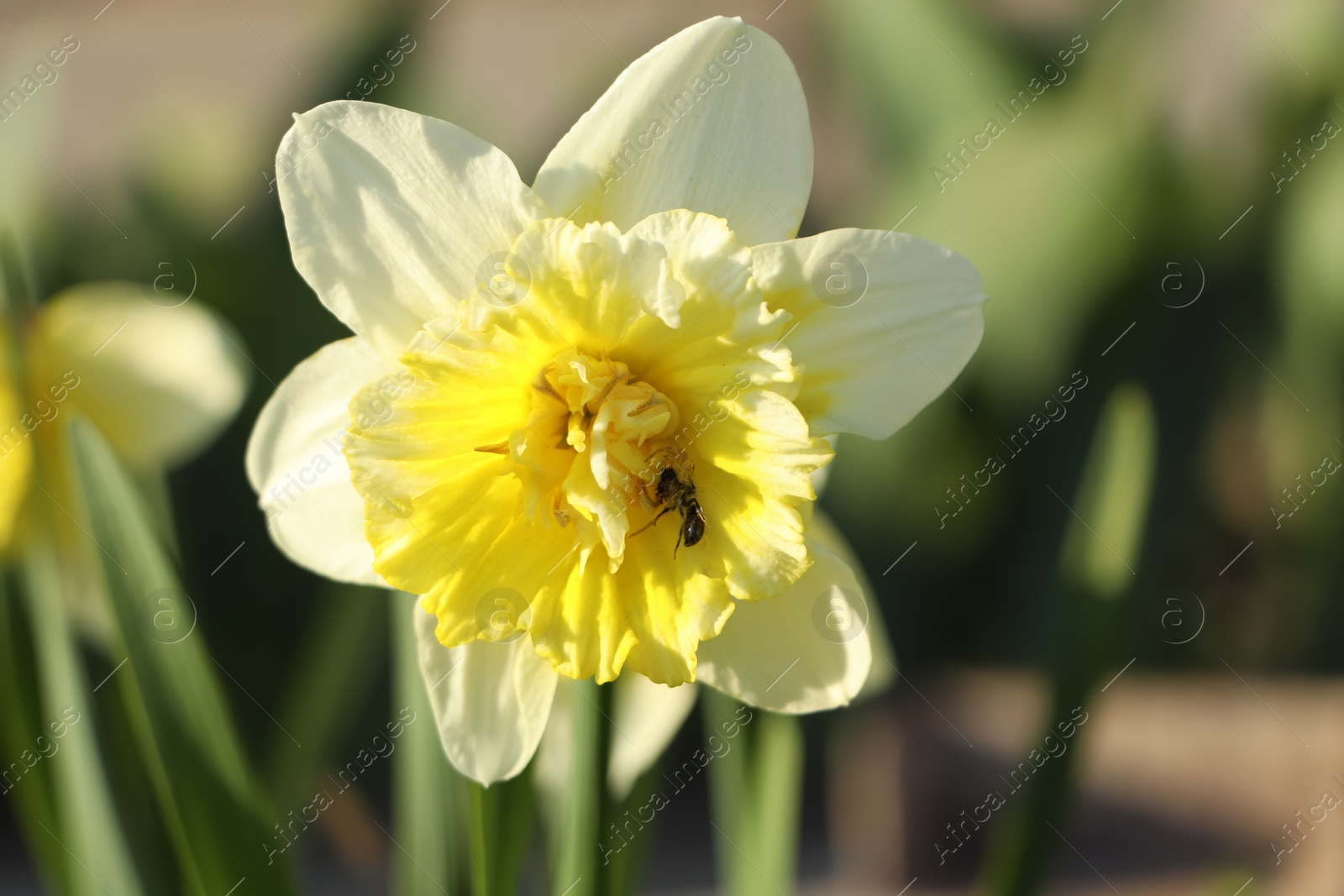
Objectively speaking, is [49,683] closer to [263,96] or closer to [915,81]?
[915,81]

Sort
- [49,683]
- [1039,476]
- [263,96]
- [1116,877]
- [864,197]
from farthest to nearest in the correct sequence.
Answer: [263,96], [864,197], [1039,476], [1116,877], [49,683]

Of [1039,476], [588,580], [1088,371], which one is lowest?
[1039,476]

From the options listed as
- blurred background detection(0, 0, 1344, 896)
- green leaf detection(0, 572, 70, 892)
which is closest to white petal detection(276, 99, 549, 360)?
green leaf detection(0, 572, 70, 892)

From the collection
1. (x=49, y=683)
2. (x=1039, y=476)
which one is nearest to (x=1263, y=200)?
(x=1039, y=476)

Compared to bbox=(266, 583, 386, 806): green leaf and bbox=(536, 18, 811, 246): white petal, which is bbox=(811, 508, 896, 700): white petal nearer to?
bbox=(536, 18, 811, 246): white petal

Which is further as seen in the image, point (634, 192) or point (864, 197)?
point (864, 197)

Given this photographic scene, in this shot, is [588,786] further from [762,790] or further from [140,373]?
[140,373]

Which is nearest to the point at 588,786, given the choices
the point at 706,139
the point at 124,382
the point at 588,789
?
the point at 588,789
